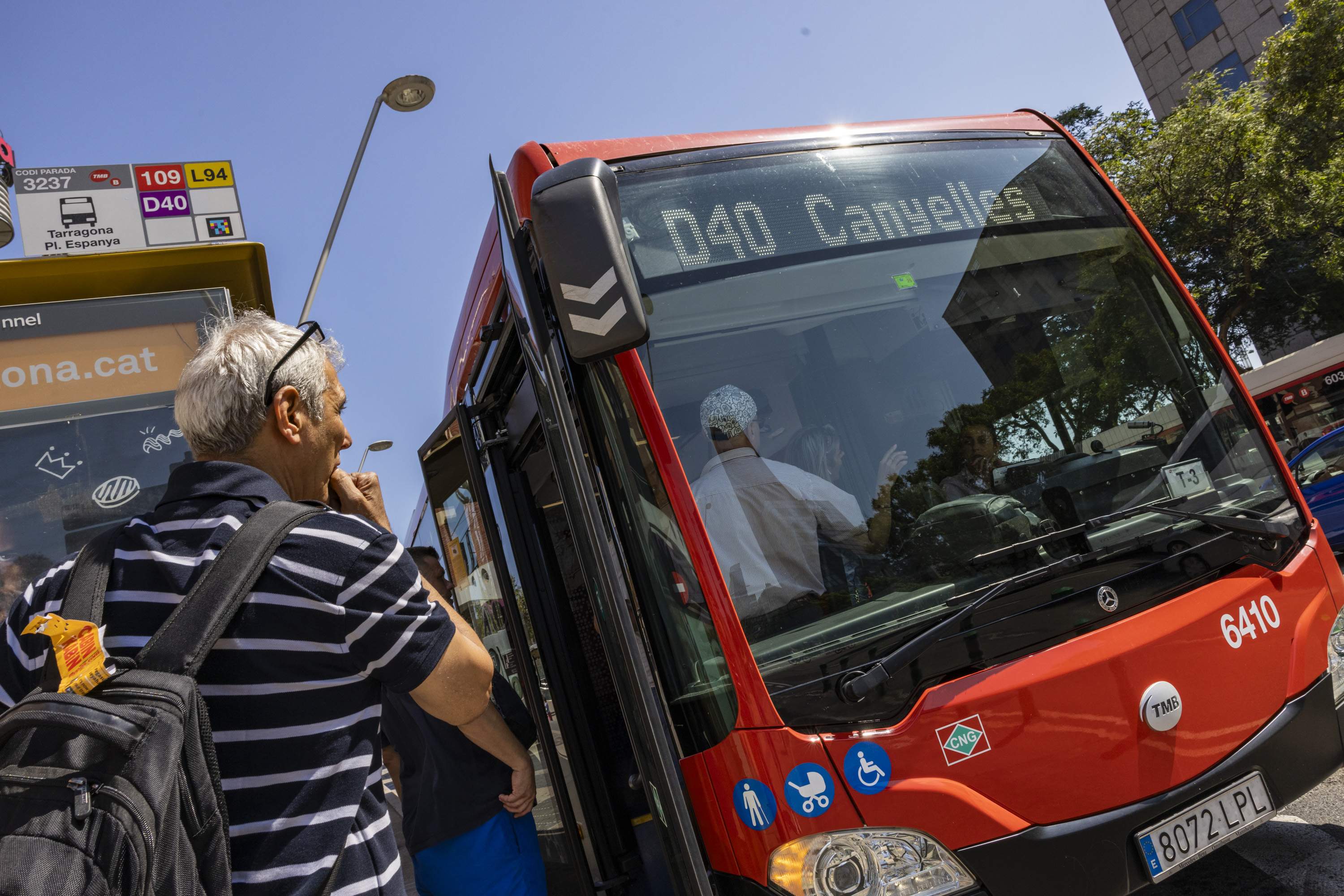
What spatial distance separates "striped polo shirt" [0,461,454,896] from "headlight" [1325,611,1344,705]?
2.58 metres

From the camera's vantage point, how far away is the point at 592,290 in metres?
2.17

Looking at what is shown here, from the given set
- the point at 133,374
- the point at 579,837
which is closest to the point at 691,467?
the point at 579,837

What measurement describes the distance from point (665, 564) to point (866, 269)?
1128mm

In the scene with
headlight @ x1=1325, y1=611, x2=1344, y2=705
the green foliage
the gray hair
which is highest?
the green foliage

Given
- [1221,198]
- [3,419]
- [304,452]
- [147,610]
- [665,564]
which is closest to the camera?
[147,610]

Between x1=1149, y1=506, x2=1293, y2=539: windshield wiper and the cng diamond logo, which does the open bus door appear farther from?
x1=1149, y1=506, x2=1293, y2=539: windshield wiper

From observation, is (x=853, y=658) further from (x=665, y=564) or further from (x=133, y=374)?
(x=133, y=374)

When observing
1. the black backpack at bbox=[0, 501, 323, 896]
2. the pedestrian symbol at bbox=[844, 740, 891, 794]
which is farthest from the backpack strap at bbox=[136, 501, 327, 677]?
the pedestrian symbol at bbox=[844, 740, 891, 794]

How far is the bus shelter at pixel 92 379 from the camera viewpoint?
2994 mm

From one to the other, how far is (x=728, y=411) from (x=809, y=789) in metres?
1.00

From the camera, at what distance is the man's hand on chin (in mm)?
2279

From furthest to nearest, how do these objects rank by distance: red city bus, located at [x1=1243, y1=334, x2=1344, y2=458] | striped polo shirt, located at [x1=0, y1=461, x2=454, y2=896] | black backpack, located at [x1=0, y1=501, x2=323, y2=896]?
red city bus, located at [x1=1243, y1=334, x2=1344, y2=458]
striped polo shirt, located at [x1=0, y1=461, x2=454, y2=896]
black backpack, located at [x1=0, y1=501, x2=323, y2=896]

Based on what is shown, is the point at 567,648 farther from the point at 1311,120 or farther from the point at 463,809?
the point at 1311,120

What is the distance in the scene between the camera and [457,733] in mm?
2754
